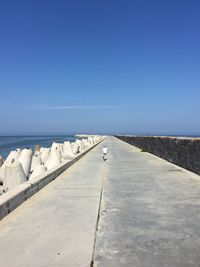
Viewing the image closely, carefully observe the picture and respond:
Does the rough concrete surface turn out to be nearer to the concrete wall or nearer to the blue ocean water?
the concrete wall

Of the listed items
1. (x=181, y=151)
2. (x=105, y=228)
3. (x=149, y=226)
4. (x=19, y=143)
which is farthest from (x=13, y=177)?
(x=19, y=143)

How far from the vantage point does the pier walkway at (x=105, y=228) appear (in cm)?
357

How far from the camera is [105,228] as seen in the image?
4629 mm

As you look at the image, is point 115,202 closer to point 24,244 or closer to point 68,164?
point 24,244

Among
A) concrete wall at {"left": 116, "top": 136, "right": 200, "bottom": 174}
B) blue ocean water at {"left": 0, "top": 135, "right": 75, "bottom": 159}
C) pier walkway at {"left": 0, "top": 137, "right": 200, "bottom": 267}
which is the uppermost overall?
concrete wall at {"left": 116, "top": 136, "right": 200, "bottom": 174}

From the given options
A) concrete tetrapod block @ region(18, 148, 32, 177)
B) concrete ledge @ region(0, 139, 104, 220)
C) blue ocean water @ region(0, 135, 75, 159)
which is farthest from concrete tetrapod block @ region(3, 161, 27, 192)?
blue ocean water @ region(0, 135, 75, 159)

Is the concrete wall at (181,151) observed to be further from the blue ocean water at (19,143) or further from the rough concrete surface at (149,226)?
the blue ocean water at (19,143)

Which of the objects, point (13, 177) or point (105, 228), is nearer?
point (105, 228)

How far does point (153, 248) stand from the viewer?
3844mm

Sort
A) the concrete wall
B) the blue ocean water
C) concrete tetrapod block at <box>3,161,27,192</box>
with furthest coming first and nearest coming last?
the blue ocean water, the concrete wall, concrete tetrapod block at <box>3,161,27,192</box>

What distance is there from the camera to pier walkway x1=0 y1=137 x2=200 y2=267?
3572 millimetres

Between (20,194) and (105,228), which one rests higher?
(20,194)

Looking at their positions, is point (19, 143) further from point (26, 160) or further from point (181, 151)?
point (181, 151)

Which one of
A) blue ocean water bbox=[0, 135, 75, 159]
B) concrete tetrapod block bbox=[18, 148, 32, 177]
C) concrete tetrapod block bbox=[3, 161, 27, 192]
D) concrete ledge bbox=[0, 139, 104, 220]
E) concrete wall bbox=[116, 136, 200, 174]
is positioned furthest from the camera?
blue ocean water bbox=[0, 135, 75, 159]
